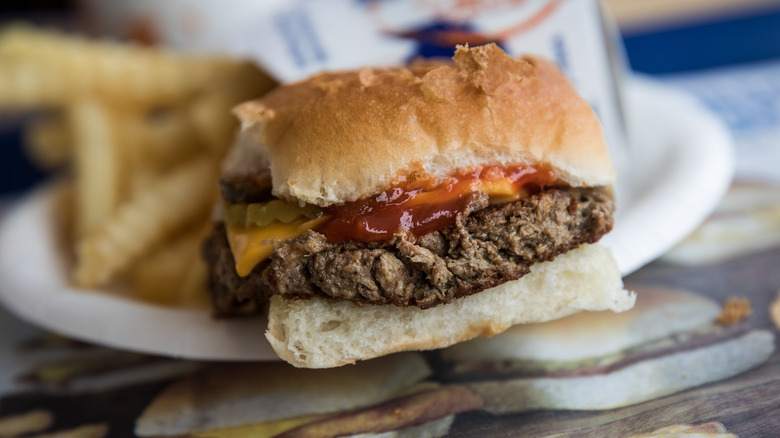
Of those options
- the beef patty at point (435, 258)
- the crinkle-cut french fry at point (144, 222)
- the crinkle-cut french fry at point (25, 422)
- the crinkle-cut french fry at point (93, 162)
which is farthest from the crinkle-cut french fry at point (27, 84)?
the beef patty at point (435, 258)

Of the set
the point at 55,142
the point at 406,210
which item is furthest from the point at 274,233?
the point at 55,142

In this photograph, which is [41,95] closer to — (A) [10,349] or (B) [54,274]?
(B) [54,274]

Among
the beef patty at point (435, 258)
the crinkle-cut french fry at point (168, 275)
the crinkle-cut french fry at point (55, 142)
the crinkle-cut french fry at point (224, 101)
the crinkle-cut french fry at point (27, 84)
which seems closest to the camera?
the beef patty at point (435, 258)

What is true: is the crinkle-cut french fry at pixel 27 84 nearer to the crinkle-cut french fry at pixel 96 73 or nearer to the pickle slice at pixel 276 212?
the crinkle-cut french fry at pixel 96 73

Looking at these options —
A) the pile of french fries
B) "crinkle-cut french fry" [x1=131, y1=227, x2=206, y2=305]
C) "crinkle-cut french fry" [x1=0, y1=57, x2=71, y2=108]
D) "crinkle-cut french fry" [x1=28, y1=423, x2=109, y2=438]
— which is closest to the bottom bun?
"crinkle-cut french fry" [x1=28, y1=423, x2=109, y2=438]

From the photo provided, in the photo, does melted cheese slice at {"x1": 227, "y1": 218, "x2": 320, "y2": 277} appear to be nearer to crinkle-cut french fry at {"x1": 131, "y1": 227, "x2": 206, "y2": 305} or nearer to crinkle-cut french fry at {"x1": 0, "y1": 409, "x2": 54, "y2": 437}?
crinkle-cut french fry at {"x1": 131, "y1": 227, "x2": 206, "y2": 305}

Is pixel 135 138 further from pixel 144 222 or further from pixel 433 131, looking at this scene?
pixel 433 131
